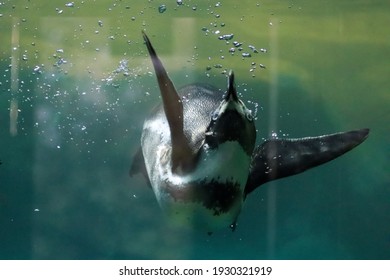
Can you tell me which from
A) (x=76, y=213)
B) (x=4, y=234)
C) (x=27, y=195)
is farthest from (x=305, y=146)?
(x=4, y=234)

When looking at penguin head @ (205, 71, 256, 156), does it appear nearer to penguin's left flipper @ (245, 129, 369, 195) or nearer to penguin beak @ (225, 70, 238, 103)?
penguin beak @ (225, 70, 238, 103)

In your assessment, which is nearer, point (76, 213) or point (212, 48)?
point (212, 48)

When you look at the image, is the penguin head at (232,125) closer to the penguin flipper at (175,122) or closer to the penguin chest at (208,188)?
the penguin chest at (208,188)

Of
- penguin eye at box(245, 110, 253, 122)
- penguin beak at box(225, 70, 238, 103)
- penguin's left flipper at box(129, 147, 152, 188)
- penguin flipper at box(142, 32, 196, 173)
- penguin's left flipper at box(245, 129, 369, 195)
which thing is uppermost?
penguin beak at box(225, 70, 238, 103)

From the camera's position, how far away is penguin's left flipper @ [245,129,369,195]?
237 centimetres

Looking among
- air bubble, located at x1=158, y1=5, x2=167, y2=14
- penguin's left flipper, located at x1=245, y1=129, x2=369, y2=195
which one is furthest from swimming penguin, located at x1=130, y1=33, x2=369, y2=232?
air bubble, located at x1=158, y1=5, x2=167, y2=14

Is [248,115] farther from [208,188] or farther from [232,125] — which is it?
[208,188]

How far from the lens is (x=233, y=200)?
→ 2055 millimetres

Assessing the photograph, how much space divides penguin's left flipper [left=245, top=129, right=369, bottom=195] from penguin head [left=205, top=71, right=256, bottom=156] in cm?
50

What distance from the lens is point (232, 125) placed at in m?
1.73

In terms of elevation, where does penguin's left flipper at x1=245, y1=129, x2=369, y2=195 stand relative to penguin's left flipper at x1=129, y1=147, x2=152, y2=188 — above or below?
above

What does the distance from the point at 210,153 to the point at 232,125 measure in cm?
23
